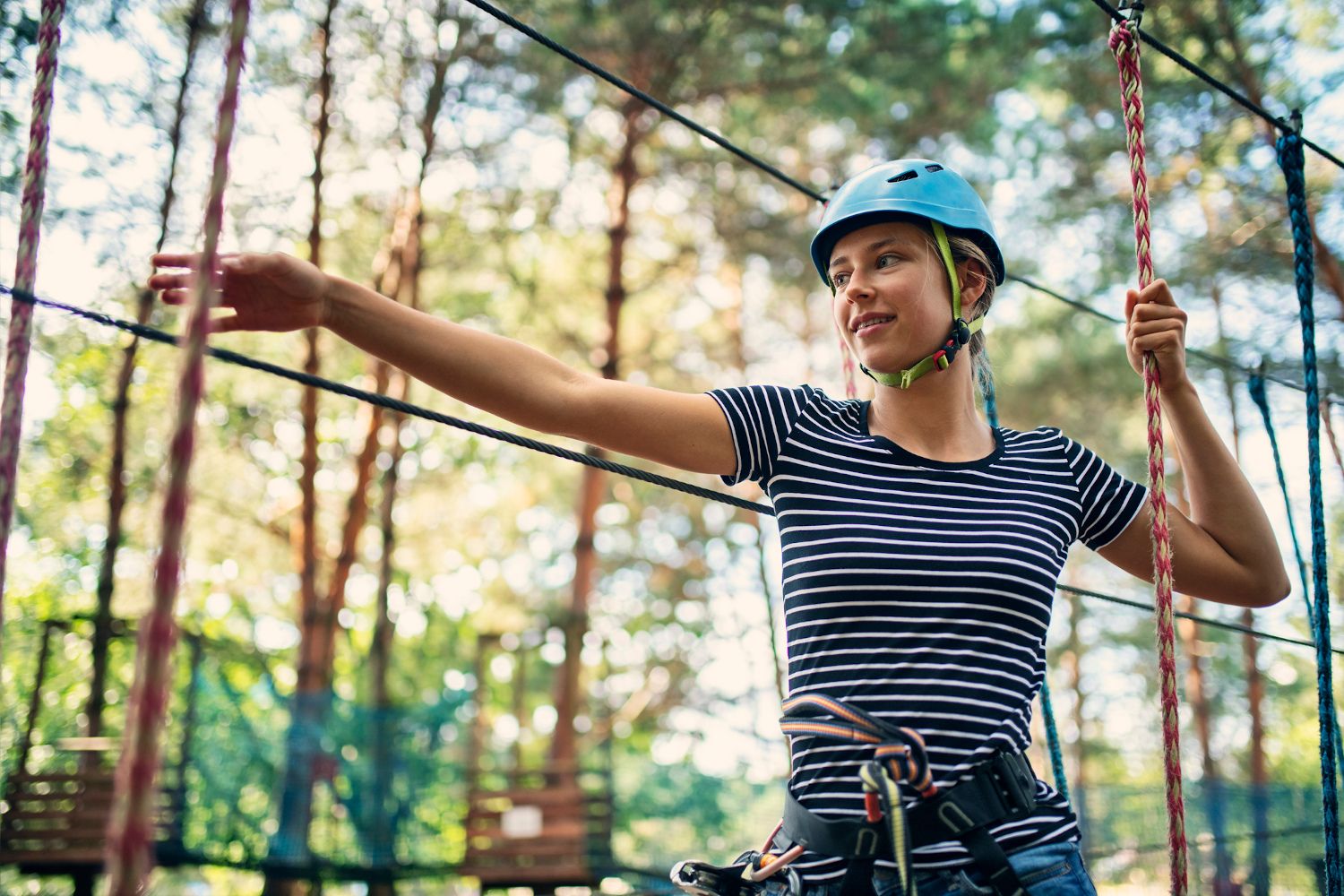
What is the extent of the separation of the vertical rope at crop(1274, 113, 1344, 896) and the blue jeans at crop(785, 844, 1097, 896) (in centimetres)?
94

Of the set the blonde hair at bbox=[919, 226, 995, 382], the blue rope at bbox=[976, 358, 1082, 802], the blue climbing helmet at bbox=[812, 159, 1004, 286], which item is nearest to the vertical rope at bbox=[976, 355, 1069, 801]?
the blue rope at bbox=[976, 358, 1082, 802]

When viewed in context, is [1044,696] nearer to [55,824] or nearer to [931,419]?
[931,419]

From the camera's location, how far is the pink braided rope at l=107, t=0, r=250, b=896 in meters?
0.66

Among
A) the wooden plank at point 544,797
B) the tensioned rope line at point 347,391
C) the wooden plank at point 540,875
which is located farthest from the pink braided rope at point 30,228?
the wooden plank at point 544,797

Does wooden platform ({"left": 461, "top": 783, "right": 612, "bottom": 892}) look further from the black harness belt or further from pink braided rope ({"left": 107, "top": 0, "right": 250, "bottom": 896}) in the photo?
pink braided rope ({"left": 107, "top": 0, "right": 250, "bottom": 896})

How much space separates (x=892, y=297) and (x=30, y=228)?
3.23 ft

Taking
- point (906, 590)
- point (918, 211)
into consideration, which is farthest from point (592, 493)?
point (906, 590)

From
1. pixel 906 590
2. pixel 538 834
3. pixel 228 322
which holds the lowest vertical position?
pixel 538 834

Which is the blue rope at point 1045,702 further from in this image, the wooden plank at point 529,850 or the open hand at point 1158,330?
the wooden plank at point 529,850

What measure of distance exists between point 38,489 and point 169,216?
3122 millimetres

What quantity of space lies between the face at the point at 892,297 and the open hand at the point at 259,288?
675 millimetres

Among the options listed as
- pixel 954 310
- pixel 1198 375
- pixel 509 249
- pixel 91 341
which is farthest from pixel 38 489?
pixel 1198 375

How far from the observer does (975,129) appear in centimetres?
1080

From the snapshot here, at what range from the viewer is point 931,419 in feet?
4.92
